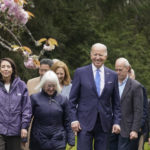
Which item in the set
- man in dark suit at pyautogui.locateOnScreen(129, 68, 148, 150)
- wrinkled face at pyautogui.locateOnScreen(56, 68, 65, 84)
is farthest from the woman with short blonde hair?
man in dark suit at pyautogui.locateOnScreen(129, 68, 148, 150)

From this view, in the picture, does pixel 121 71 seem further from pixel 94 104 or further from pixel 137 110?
pixel 94 104

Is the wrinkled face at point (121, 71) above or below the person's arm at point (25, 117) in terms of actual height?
above

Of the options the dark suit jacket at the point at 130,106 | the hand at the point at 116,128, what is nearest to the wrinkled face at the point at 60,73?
the dark suit jacket at the point at 130,106

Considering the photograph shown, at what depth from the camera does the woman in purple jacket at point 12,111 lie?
7160 millimetres

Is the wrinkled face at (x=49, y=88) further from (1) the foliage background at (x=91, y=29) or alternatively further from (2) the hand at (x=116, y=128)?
(1) the foliage background at (x=91, y=29)

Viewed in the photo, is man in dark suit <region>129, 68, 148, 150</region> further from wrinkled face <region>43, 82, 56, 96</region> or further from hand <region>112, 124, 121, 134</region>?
wrinkled face <region>43, 82, 56, 96</region>

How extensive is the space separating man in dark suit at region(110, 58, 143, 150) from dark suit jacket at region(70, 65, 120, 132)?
123 centimetres

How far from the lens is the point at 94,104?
715cm

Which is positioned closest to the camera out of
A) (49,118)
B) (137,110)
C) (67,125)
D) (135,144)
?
(49,118)

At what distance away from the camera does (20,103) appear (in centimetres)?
732

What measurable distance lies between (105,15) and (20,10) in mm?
15258

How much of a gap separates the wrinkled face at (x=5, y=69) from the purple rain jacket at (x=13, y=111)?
5.8 inches

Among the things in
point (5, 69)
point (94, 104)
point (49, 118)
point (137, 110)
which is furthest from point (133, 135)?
point (5, 69)

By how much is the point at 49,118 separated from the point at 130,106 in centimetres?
214
